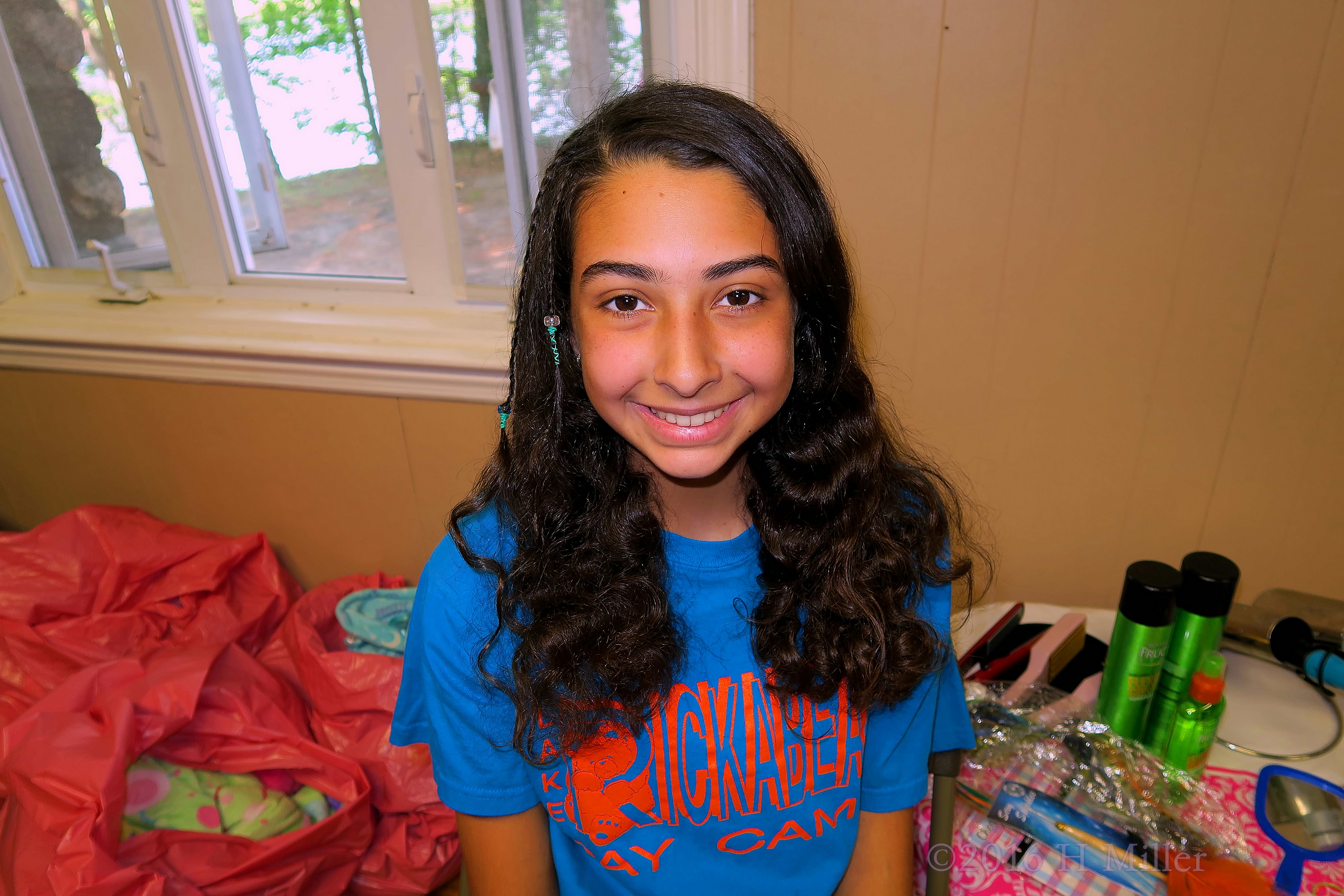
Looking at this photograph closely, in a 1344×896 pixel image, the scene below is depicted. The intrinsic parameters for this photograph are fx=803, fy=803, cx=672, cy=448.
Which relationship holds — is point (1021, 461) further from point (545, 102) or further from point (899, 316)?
point (545, 102)

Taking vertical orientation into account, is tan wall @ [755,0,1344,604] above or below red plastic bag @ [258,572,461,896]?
above

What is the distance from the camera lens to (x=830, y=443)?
785 millimetres

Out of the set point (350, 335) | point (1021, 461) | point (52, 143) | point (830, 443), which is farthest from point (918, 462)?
point (52, 143)

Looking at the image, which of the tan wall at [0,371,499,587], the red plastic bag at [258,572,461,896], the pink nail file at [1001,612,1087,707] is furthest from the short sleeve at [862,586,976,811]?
the tan wall at [0,371,499,587]

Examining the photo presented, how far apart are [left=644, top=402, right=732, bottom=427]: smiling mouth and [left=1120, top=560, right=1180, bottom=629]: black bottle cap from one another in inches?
18.7

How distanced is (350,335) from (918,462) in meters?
1.06

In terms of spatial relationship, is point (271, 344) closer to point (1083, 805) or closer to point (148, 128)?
point (148, 128)

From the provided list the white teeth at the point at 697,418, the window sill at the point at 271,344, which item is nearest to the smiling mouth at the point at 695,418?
the white teeth at the point at 697,418

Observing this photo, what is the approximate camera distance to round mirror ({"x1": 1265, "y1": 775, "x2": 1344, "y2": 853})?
2.44 ft

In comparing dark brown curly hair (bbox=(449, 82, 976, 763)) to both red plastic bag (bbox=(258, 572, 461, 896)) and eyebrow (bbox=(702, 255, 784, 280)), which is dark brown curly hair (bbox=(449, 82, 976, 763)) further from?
red plastic bag (bbox=(258, 572, 461, 896))

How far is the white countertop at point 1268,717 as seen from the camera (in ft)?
2.86

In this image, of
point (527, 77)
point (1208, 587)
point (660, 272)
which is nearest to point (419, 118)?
point (527, 77)

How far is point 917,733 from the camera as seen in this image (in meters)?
0.80

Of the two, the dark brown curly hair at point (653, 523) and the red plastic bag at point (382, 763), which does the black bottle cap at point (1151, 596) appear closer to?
the dark brown curly hair at point (653, 523)
